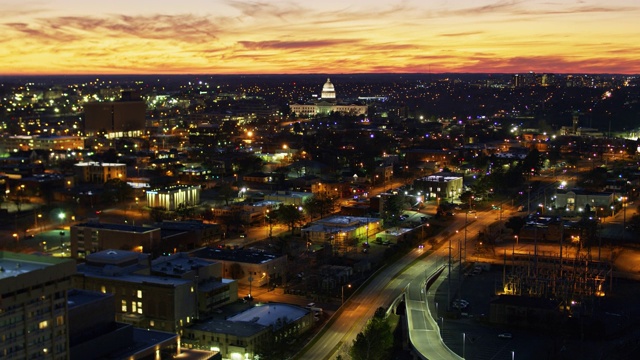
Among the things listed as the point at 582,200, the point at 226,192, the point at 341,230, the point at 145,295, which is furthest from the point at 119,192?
the point at 582,200

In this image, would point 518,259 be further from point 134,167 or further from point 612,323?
point 134,167

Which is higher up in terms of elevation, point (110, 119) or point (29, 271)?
point (110, 119)

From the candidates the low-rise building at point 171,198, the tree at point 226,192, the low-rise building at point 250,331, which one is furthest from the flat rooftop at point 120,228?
the tree at point 226,192

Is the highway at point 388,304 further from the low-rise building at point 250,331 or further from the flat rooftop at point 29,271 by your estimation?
the flat rooftop at point 29,271

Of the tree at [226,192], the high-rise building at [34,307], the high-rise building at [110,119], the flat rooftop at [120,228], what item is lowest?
the tree at [226,192]

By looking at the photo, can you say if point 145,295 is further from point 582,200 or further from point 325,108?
point 325,108

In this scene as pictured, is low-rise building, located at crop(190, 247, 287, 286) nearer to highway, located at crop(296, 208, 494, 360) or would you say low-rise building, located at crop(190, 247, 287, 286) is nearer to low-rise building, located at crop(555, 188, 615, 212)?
highway, located at crop(296, 208, 494, 360)

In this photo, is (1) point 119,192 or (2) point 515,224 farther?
(1) point 119,192
